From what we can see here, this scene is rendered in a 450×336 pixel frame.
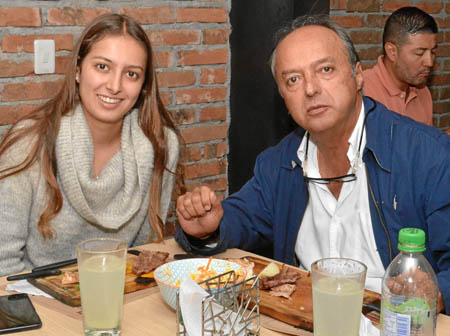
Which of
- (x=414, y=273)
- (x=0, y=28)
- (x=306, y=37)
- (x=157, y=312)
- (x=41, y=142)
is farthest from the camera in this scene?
(x=0, y=28)

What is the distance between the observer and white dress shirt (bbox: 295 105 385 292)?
176cm

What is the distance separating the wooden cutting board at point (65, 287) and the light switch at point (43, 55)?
104cm

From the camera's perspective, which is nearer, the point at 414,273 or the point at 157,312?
the point at 414,273

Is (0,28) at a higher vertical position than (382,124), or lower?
higher

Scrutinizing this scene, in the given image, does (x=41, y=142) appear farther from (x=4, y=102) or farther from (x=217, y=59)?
(x=217, y=59)

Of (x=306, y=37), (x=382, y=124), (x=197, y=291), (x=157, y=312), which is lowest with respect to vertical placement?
(x=157, y=312)

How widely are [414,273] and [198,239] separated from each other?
751 mm

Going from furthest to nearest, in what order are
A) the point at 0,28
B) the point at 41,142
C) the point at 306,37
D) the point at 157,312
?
the point at 0,28 → the point at 41,142 → the point at 306,37 → the point at 157,312

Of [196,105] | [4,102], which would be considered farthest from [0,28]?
[196,105]

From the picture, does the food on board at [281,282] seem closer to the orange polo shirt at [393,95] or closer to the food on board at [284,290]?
the food on board at [284,290]

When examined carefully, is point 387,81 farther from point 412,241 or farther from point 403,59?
point 412,241

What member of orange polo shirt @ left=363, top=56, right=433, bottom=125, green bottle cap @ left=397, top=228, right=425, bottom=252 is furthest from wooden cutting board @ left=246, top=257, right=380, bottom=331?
orange polo shirt @ left=363, top=56, right=433, bottom=125

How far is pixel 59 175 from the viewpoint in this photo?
6.62 feet

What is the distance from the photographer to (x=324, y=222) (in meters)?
1.85
